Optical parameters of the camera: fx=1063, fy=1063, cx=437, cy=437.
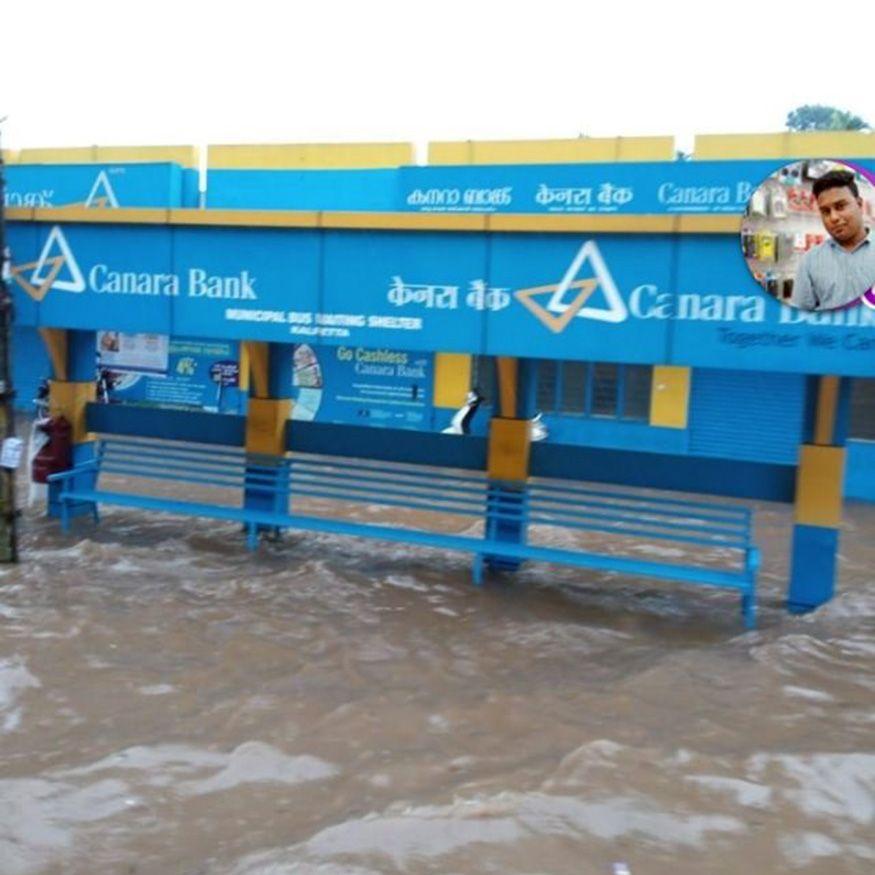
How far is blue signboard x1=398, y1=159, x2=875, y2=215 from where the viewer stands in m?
12.9

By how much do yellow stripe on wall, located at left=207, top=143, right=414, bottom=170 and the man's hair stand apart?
9764 mm

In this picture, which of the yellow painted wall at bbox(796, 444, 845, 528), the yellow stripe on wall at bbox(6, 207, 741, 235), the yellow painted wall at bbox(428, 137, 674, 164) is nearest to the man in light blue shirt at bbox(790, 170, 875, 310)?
the yellow stripe on wall at bbox(6, 207, 741, 235)

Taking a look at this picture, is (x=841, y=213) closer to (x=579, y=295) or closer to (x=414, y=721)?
(x=579, y=295)

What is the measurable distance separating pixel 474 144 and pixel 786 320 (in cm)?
924

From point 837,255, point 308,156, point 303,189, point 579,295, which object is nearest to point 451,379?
point 303,189

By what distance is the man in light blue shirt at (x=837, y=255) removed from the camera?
6828mm

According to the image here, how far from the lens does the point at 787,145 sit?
539 inches

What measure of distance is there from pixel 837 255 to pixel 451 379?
9.52m

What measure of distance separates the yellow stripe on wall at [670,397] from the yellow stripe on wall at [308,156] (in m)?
5.00

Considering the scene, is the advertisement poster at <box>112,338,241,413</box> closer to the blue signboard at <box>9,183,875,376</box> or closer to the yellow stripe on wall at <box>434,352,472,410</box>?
the yellow stripe on wall at <box>434,352,472,410</box>

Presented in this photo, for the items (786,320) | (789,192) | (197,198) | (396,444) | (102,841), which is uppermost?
(197,198)

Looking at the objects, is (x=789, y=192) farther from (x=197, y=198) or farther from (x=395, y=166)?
(x=197, y=198)

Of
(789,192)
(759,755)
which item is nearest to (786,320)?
(789,192)

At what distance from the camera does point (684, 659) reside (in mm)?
6887
